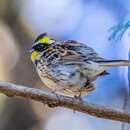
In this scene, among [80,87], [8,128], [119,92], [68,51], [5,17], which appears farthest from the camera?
[119,92]

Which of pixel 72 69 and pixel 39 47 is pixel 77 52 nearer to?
pixel 72 69

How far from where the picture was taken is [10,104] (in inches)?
195

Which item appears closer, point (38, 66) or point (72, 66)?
point (72, 66)

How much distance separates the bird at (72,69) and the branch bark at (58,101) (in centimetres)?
35

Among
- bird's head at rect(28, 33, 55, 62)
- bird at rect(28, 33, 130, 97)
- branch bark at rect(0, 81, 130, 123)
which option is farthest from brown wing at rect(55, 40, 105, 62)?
branch bark at rect(0, 81, 130, 123)

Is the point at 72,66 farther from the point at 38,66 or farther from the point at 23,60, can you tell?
the point at 23,60

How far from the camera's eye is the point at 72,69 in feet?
11.5

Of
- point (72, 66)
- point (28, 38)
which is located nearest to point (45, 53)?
point (72, 66)

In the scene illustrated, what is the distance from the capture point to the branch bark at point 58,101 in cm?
→ 290

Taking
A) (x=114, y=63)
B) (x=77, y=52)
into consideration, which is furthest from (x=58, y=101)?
(x=77, y=52)

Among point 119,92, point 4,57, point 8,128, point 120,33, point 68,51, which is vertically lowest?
point 119,92

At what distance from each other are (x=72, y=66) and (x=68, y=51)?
1.03 feet

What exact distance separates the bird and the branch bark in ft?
1.15

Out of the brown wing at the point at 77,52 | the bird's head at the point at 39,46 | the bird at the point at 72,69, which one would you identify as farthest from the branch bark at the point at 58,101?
the bird's head at the point at 39,46
